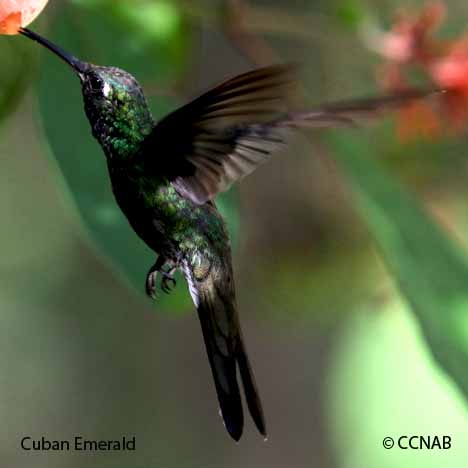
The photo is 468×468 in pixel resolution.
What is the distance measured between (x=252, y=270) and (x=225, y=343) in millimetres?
1515

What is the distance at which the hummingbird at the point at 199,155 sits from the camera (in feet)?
2.91

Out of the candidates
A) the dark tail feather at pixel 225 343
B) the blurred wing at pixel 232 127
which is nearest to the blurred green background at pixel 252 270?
the dark tail feather at pixel 225 343

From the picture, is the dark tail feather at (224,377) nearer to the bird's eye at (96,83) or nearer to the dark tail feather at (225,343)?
the dark tail feather at (225,343)

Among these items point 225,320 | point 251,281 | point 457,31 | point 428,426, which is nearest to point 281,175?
point 251,281

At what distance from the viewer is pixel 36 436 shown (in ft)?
9.57

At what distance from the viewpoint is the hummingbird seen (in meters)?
0.89

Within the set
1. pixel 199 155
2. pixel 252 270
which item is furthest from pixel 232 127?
pixel 252 270

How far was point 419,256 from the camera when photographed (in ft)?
4.56

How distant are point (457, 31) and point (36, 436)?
5.04 feet

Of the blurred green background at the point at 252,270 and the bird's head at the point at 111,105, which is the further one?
the blurred green background at the point at 252,270

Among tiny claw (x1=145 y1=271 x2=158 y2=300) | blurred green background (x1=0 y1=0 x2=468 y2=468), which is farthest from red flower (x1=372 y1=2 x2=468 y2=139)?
tiny claw (x1=145 y1=271 x2=158 y2=300)

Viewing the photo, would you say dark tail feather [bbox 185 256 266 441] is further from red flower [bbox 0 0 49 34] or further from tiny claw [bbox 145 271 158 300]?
red flower [bbox 0 0 49 34]

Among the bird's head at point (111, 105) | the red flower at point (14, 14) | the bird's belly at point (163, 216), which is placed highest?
the red flower at point (14, 14)

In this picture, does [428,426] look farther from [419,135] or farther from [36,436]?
[36,436]
